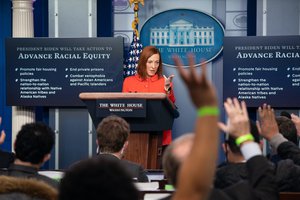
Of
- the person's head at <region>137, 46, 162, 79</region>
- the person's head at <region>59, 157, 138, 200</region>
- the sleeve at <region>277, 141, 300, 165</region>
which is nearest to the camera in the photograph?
the person's head at <region>59, 157, 138, 200</region>

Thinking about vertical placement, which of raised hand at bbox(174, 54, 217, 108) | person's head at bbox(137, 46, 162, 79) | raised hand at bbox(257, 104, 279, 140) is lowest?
raised hand at bbox(257, 104, 279, 140)

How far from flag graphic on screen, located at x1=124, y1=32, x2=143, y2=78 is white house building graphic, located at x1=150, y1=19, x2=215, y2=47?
71 centimetres

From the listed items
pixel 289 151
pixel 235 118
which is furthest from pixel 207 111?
pixel 289 151

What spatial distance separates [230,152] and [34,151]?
33.2 inches

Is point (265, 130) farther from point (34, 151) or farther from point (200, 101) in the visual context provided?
point (200, 101)

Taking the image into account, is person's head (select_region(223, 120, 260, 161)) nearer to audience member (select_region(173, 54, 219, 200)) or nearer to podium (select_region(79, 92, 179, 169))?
audience member (select_region(173, 54, 219, 200))

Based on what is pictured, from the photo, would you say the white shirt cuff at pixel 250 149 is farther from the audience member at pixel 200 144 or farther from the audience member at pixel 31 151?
the audience member at pixel 31 151

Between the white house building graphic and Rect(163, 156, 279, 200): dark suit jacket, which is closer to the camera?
Rect(163, 156, 279, 200): dark suit jacket

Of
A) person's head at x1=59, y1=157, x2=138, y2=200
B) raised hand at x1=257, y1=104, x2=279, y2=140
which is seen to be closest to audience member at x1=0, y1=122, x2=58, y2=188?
raised hand at x1=257, y1=104, x2=279, y2=140

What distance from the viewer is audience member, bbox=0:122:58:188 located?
2.98 m

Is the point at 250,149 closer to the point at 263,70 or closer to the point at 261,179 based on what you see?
the point at 261,179

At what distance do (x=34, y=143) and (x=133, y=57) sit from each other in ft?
16.8

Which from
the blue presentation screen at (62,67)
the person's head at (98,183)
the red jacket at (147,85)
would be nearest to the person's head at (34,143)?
the person's head at (98,183)

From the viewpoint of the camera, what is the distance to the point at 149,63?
6.31 meters
